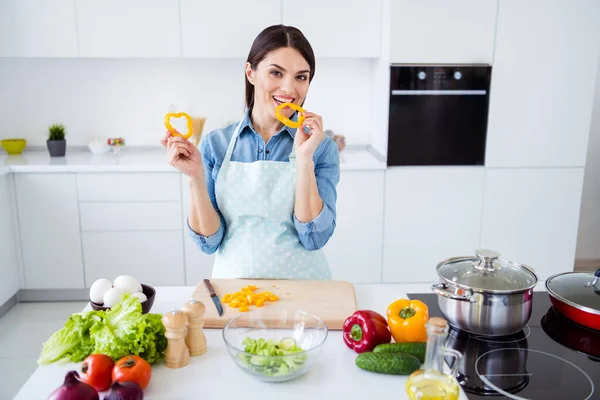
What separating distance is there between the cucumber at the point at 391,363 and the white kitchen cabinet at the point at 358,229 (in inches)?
85.6

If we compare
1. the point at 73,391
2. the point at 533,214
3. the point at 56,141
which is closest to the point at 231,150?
the point at 73,391

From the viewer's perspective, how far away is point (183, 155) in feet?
4.94

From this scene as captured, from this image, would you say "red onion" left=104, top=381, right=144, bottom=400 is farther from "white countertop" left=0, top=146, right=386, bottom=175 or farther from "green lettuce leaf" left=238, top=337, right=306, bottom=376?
"white countertop" left=0, top=146, right=386, bottom=175

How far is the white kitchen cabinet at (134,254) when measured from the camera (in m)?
3.33

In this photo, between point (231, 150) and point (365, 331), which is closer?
point (365, 331)

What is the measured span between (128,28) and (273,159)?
1.99 meters

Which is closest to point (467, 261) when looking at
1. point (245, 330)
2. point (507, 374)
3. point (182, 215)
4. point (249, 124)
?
point (507, 374)

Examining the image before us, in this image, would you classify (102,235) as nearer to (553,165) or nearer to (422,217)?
(422,217)

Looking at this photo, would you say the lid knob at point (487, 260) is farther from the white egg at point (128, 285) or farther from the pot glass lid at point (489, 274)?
the white egg at point (128, 285)

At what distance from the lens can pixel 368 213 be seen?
331 centimetres

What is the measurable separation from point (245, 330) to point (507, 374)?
57 centimetres

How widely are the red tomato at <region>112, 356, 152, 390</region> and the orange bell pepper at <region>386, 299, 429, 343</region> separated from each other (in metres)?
0.53

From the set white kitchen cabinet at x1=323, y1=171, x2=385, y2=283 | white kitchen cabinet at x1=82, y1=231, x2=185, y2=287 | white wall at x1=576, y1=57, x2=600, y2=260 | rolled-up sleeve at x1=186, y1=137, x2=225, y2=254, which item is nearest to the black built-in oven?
white kitchen cabinet at x1=323, y1=171, x2=385, y2=283

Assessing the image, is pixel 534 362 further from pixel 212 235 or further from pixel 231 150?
pixel 231 150
